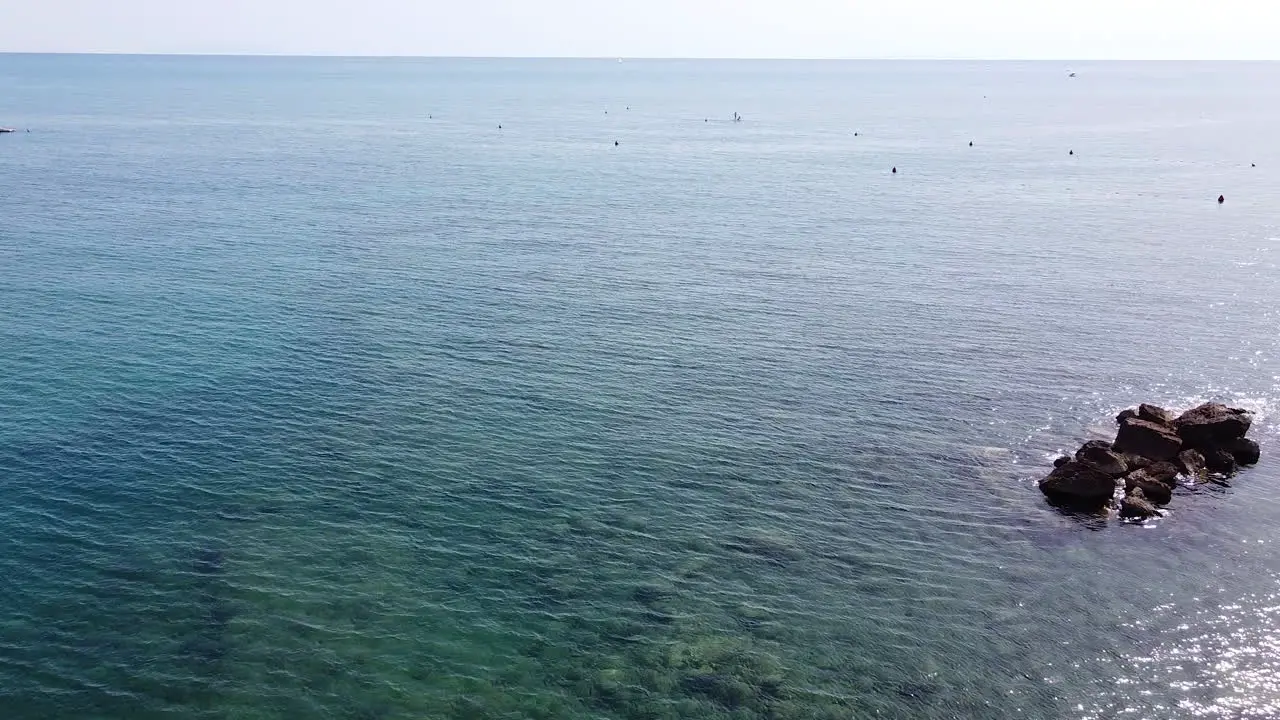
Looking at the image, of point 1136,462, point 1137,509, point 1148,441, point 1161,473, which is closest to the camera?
point 1137,509

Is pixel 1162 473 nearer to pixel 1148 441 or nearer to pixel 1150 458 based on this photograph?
pixel 1150 458

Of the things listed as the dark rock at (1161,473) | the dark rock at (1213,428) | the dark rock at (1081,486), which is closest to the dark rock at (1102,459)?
the dark rock at (1081,486)

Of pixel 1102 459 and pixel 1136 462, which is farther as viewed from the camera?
pixel 1136 462

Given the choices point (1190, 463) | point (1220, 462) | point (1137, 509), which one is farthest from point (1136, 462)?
point (1220, 462)

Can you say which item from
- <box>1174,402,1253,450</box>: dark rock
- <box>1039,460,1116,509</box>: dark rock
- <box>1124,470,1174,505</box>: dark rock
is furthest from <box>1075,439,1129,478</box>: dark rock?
<box>1174,402,1253,450</box>: dark rock

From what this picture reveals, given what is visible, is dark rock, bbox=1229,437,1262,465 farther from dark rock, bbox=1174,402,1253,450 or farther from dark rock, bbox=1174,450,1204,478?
dark rock, bbox=1174,450,1204,478

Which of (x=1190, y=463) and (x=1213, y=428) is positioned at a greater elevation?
(x=1213, y=428)

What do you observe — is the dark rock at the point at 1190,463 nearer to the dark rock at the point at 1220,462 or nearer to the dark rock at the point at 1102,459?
the dark rock at the point at 1220,462

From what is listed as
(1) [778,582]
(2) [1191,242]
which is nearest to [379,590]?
(1) [778,582]
